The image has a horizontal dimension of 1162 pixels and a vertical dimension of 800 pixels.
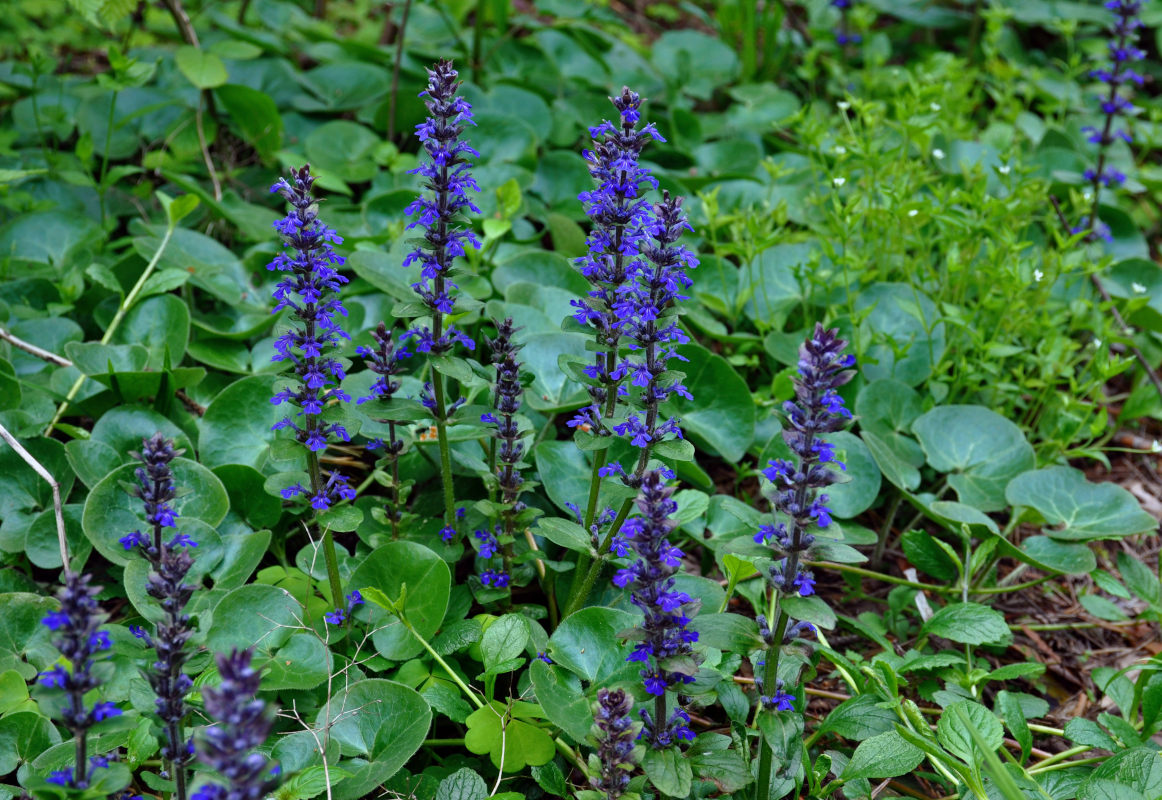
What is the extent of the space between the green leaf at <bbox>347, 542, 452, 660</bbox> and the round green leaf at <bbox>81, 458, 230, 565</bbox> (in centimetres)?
49

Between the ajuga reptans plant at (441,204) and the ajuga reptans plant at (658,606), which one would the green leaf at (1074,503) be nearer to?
the ajuga reptans plant at (658,606)

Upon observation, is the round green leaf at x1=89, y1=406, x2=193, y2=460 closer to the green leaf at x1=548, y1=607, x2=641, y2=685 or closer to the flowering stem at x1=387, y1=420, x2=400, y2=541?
the flowering stem at x1=387, y1=420, x2=400, y2=541

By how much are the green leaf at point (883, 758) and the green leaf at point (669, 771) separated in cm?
44

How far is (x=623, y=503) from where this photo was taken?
7.50 feet

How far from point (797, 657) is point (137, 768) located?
5.02 ft

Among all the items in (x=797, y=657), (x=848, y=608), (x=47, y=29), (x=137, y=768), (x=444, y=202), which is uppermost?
(x=444, y=202)

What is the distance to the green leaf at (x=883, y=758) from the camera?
209cm

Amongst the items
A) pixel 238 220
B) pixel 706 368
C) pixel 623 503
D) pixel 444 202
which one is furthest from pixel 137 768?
pixel 238 220

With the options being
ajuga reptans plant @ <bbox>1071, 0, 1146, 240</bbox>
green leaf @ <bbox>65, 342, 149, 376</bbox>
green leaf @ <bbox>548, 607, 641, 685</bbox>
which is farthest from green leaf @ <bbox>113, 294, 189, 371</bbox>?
ajuga reptans plant @ <bbox>1071, 0, 1146, 240</bbox>

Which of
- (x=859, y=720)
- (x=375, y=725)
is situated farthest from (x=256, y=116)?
(x=859, y=720)

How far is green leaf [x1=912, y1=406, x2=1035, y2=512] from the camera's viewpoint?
311 centimetres

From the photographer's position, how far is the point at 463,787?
2.11 meters

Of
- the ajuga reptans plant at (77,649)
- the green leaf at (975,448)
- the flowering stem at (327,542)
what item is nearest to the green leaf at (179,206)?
the flowering stem at (327,542)

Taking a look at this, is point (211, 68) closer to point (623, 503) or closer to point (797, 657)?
point (623, 503)
